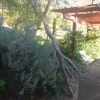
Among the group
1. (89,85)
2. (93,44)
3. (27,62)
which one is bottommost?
(89,85)

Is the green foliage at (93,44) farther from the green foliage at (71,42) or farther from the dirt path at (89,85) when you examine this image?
the dirt path at (89,85)

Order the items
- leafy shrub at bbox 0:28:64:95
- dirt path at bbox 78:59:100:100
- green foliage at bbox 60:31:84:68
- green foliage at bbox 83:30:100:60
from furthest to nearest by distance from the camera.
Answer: green foliage at bbox 83:30:100:60 → green foliage at bbox 60:31:84:68 → dirt path at bbox 78:59:100:100 → leafy shrub at bbox 0:28:64:95

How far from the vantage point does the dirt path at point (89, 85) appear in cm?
494

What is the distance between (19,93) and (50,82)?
698 millimetres

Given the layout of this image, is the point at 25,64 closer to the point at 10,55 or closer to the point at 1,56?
the point at 10,55

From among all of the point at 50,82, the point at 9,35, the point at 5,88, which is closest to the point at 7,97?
the point at 5,88

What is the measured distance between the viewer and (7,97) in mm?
3633

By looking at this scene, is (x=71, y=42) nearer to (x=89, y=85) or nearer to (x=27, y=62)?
(x=89, y=85)

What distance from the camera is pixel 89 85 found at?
5.86 m

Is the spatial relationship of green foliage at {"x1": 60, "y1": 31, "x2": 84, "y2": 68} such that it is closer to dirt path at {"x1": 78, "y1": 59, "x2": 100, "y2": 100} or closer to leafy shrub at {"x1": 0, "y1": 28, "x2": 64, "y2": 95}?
dirt path at {"x1": 78, "y1": 59, "x2": 100, "y2": 100}

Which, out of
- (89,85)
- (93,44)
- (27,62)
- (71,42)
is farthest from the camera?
(93,44)

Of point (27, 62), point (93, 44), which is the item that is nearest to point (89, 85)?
point (27, 62)

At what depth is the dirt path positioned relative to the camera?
4.94m

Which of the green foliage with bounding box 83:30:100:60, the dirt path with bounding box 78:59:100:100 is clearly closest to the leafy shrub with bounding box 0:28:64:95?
the dirt path with bounding box 78:59:100:100
